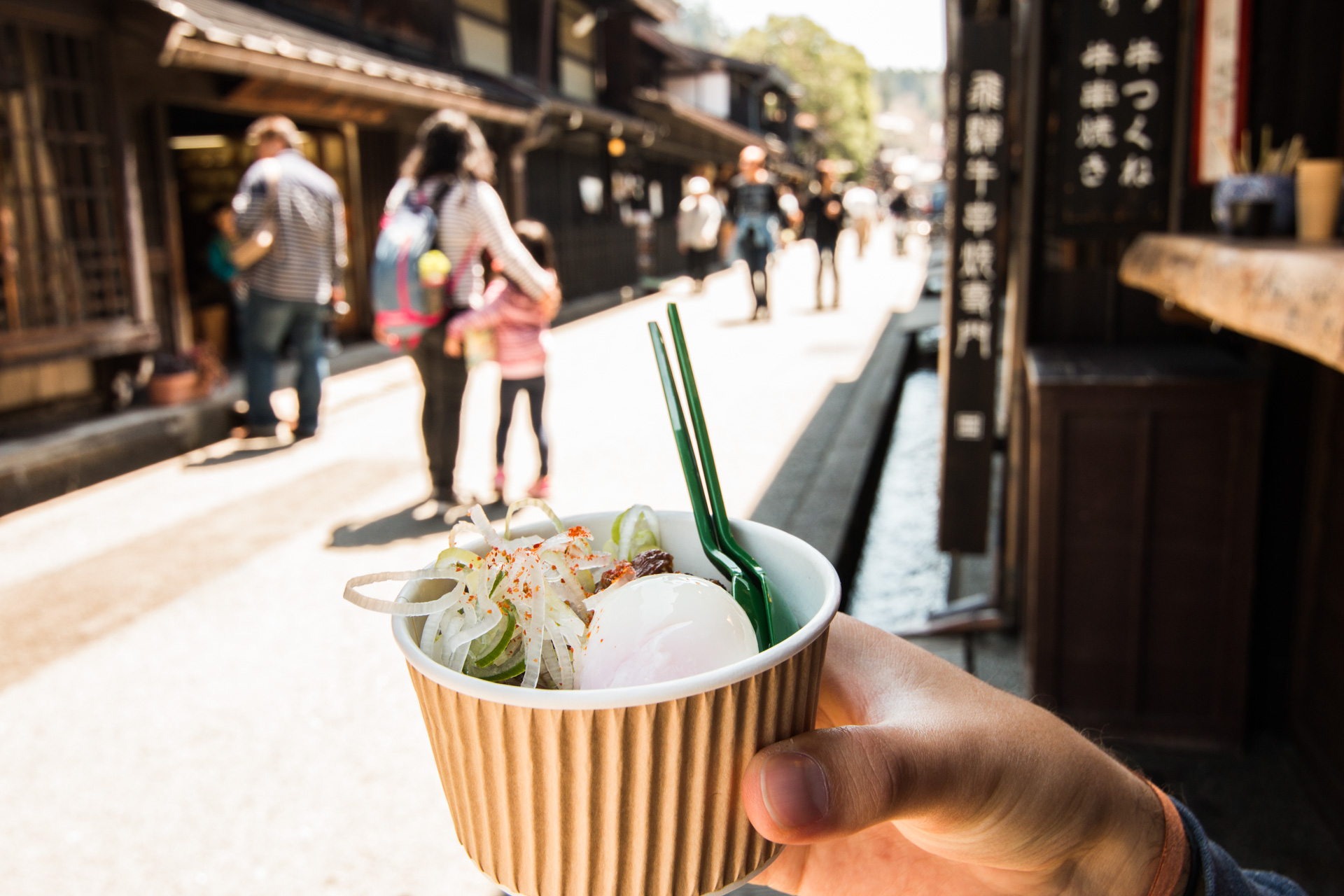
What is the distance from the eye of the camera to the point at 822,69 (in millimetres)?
55844

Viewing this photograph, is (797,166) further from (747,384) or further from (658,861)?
(658,861)

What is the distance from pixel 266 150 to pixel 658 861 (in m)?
6.59

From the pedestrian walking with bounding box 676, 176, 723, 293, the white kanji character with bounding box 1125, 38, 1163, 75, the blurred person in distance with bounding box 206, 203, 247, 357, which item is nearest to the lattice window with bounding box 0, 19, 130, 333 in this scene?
the blurred person in distance with bounding box 206, 203, 247, 357

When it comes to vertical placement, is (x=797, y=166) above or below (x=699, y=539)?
above

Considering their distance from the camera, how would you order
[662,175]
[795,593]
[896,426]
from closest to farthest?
[795,593]
[896,426]
[662,175]

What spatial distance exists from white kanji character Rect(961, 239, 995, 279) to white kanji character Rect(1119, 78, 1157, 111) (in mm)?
649

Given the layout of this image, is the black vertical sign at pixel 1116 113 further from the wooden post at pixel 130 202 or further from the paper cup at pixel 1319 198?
the wooden post at pixel 130 202

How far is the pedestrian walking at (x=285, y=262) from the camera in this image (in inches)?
249

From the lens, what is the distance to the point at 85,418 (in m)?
6.62

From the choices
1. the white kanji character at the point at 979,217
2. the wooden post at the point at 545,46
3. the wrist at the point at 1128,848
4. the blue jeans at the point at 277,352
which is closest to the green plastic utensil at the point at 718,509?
the wrist at the point at 1128,848

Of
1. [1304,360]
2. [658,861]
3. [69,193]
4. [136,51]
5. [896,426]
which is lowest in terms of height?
[896,426]

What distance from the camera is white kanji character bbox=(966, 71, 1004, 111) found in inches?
134

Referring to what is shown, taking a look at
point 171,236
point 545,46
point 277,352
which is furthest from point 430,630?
point 545,46

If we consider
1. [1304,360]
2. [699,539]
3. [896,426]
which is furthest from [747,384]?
[699,539]
